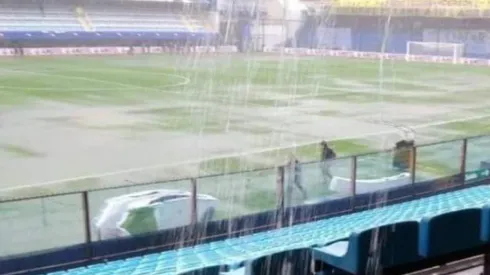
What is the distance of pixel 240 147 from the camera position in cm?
1016

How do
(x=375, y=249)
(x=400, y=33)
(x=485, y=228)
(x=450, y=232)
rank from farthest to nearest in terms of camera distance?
(x=400, y=33)
(x=485, y=228)
(x=450, y=232)
(x=375, y=249)

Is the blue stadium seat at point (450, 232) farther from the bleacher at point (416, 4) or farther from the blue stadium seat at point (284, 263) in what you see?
the bleacher at point (416, 4)

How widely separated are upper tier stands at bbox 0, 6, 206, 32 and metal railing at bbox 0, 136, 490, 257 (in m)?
24.4

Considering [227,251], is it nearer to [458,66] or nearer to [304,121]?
[304,121]

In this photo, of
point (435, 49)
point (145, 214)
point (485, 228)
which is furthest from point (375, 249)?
point (435, 49)

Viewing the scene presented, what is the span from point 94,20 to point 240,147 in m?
23.3

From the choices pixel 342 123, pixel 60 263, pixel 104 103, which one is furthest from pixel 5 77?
pixel 60 263

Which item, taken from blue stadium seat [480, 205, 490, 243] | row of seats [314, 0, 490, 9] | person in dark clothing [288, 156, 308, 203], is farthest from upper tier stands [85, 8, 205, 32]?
blue stadium seat [480, 205, 490, 243]

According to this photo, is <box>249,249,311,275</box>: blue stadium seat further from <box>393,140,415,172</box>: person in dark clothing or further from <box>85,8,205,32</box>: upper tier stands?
<box>85,8,205,32</box>: upper tier stands

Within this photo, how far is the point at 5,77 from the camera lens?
20125 millimetres

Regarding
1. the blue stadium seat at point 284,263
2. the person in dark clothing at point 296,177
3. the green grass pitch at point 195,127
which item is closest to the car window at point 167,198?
the green grass pitch at point 195,127

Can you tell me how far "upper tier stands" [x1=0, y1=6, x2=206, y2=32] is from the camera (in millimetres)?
29188

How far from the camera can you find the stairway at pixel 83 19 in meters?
30.8

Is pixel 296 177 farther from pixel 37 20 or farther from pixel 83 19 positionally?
pixel 83 19
